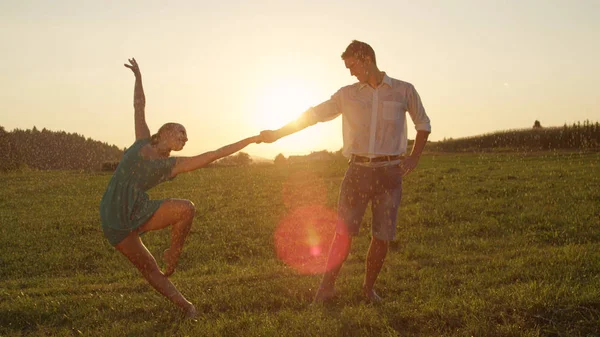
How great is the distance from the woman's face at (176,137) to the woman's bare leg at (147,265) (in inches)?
43.2

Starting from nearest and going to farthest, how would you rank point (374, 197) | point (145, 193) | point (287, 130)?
1. point (145, 193)
2. point (374, 197)
3. point (287, 130)

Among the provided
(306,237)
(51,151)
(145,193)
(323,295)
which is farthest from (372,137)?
(51,151)

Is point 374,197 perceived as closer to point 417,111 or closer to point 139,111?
point 417,111

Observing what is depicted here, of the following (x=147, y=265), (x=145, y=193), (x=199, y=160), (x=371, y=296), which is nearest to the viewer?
(x=199, y=160)

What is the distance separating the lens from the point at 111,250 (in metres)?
13.5

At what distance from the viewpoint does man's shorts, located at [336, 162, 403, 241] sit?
709 centimetres

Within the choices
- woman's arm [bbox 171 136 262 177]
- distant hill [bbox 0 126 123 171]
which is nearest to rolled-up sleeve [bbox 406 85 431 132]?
woman's arm [bbox 171 136 262 177]

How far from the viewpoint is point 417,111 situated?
7.08 meters

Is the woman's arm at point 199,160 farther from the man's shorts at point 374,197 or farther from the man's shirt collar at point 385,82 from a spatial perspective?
the man's shirt collar at point 385,82

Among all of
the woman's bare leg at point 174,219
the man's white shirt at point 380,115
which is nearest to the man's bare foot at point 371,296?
the man's white shirt at point 380,115

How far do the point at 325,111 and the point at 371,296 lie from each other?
2.55m

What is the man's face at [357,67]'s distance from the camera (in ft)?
22.6

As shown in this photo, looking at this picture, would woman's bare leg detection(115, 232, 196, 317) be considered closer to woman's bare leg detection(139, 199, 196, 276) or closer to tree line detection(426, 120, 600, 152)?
woman's bare leg detection(139, 199, 196, 276)

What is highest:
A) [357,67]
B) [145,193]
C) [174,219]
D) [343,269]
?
[357,67]
